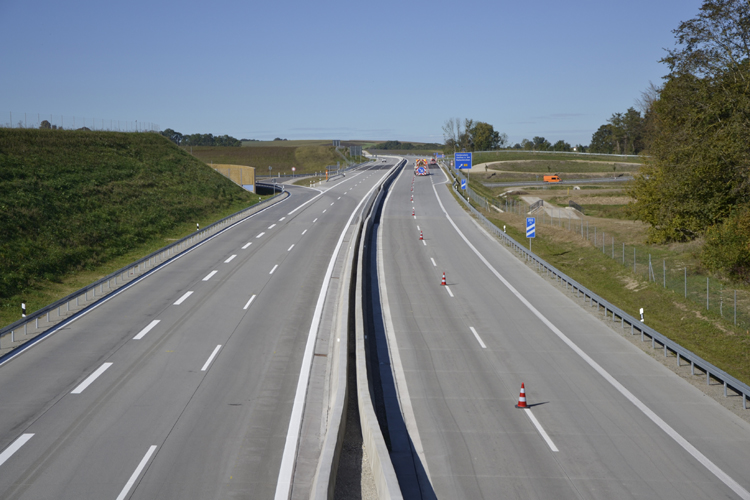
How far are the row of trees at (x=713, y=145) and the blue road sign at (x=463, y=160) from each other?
40.6m

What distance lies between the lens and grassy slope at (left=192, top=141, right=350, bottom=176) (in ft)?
420

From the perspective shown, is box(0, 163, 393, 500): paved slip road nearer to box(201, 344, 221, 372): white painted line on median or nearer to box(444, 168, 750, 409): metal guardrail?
box(201, 344, 221, 372): white painted line on median

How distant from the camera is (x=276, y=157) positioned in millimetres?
140500

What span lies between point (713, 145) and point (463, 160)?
47.7 meters

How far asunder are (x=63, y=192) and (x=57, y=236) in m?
7.81

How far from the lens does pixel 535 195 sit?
8744cm

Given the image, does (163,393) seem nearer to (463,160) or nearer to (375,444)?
(375,444)

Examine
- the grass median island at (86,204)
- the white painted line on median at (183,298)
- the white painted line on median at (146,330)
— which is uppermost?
the grass median island at (86,204)

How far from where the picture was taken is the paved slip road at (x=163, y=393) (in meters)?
10.2

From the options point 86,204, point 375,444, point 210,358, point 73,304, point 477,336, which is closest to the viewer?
point 375,444

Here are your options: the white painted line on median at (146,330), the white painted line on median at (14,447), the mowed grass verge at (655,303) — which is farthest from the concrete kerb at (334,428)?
the mowed grass verge at (655,303)

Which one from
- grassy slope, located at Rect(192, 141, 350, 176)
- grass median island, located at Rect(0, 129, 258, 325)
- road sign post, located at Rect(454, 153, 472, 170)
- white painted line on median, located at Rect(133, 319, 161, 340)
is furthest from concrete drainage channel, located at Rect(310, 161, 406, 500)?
grassy slope, located at Rect(192, 141, 350, 176)

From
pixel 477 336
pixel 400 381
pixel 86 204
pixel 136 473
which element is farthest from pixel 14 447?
pixel 86 204

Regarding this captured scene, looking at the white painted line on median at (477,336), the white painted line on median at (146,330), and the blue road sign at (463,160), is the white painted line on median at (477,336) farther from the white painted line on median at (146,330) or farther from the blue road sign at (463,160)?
the blue road sign at (463,160)
